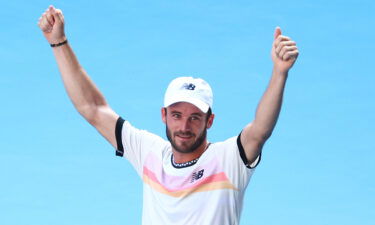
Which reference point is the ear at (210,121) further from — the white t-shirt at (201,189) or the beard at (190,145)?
the white t-shirt at (201,189)

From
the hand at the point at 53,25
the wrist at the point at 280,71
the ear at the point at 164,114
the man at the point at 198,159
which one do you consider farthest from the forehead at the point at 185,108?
the hand at the point at 53,25

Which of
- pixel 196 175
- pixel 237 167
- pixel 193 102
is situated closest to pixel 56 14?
pixel 193 102

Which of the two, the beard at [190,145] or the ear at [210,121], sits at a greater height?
the ear at [210,121]

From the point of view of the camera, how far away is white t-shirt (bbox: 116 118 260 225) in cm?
923

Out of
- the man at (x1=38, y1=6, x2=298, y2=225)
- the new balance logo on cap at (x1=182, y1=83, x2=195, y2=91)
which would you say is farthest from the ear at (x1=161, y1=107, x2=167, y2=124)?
the new balance logo on cap at (x1=182, y1=83, x2=195, y2=91)

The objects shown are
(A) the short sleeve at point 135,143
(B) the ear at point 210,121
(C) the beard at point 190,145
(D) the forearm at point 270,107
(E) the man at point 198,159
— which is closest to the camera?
(D) the forearm at point 270,107

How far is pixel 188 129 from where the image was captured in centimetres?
933

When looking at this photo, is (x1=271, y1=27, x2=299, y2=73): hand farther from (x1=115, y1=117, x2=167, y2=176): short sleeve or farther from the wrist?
(x1=115, y1=117, x2=167, y2=176): short sleeve

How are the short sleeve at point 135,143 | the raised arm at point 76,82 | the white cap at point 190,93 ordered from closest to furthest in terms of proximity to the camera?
the white cap at point 190,93, the short sleeve at point 135,143, the raised arm at point 76,82

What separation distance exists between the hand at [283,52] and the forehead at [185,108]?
3.91 ft

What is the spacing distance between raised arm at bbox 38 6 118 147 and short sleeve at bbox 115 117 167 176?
0.64ft

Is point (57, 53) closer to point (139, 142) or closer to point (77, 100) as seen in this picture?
point (77, 100)

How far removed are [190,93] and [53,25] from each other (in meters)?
2.29

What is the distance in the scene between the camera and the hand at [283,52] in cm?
857
